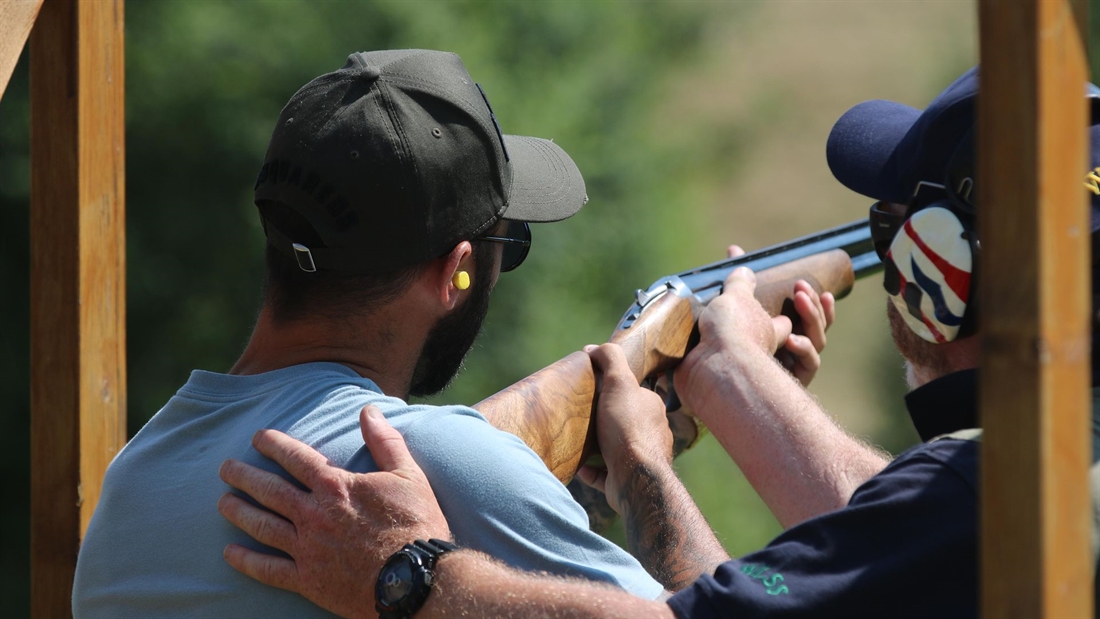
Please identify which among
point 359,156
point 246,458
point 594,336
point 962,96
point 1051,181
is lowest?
point 594,336

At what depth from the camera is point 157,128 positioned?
8484 mm

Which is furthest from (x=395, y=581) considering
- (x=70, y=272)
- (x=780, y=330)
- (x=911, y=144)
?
(x=780, y=330)

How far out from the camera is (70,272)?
3164mm

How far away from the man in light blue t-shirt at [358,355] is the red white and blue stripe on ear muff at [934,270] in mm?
798

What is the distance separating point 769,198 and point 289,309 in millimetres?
22133

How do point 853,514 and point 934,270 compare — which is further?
point 934,270

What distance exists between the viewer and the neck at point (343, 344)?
2281 millimetres

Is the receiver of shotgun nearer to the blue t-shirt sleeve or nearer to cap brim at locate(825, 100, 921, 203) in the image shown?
the blue t-shirt sleeve

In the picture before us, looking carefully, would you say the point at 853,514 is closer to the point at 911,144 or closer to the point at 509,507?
the point at 509,507

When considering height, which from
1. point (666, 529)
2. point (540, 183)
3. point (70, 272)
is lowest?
point (666, 529)

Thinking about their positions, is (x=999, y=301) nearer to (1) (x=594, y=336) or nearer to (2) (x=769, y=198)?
(1) (x=594, y=336)

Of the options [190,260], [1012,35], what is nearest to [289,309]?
[1012,35]

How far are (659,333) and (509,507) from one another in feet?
5.47

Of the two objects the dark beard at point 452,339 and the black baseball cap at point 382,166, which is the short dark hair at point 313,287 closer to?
the black baseball cap at point 382,166
